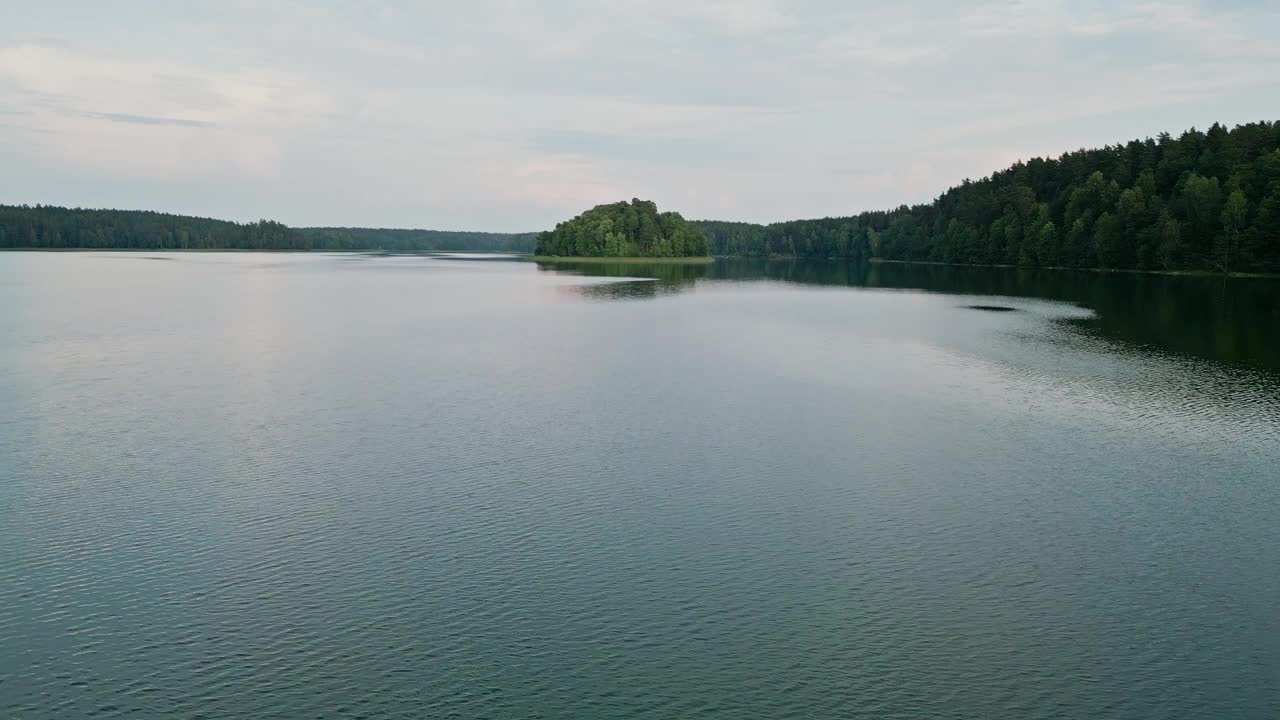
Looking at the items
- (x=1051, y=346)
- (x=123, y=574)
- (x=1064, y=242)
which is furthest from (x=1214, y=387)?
(x=1064, y=242)

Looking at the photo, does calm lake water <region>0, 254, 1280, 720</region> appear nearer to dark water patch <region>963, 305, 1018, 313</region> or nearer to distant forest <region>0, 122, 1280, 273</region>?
dark water patch <region>963, 305, 1018, 313</region>

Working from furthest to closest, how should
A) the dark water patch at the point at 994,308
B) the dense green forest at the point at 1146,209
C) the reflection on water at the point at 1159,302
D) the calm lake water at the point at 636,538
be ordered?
the dense green forest at the point at 1146,209
the dark water patch at the point at 994,308
the reflection on water at the point at 1159,302
the calm lake water at the point at 636,538

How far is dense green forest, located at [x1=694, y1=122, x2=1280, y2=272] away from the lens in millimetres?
113500

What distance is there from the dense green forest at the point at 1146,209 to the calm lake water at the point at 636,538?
85593mm

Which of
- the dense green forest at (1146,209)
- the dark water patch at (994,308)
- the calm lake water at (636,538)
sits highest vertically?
the dense green forest at (1146,209)

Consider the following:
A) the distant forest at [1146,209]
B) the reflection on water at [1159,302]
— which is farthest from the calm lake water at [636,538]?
the distant forest at [1146,209]

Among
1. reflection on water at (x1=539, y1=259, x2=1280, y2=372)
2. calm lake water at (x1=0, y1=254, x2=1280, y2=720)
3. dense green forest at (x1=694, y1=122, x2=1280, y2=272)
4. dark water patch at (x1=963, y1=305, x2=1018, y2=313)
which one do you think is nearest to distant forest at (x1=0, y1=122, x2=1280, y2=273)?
dense green forest at (x1=694, y1=122, x2=1280, y2=272)

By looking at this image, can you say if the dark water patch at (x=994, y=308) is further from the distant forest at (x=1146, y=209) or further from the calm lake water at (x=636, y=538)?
the distant forest at (x=1146, y=209)

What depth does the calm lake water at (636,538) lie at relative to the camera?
1322cm

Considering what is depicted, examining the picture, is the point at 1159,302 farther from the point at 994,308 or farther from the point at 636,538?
the point at 636,538

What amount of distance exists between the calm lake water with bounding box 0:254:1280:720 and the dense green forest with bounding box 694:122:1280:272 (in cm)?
8559

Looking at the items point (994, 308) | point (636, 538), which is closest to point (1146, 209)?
point (994, 308)

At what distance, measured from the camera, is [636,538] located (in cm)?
1889

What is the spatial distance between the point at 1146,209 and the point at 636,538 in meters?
137
